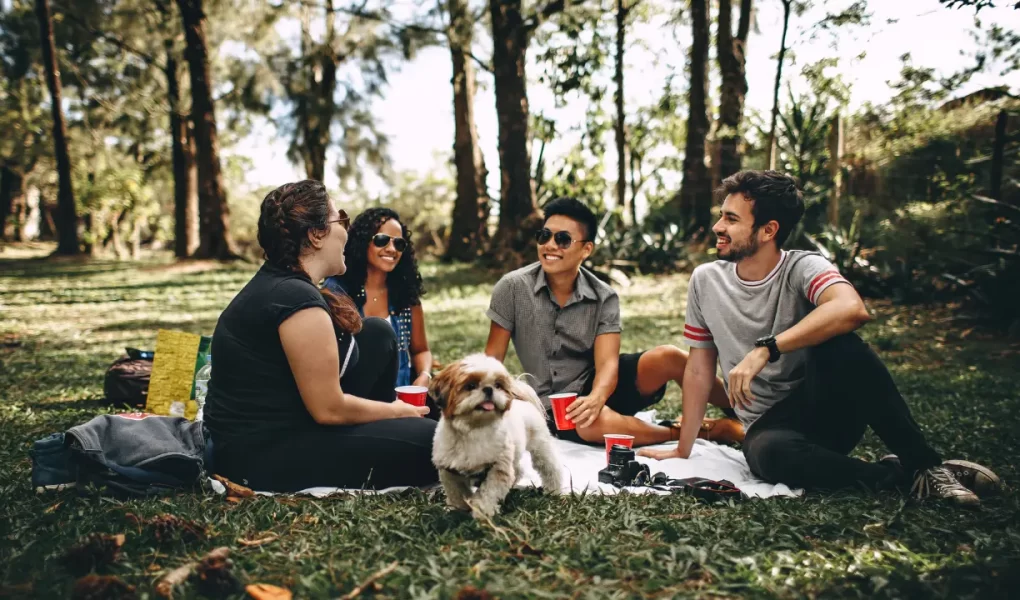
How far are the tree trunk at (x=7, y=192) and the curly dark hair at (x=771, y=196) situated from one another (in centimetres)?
3683

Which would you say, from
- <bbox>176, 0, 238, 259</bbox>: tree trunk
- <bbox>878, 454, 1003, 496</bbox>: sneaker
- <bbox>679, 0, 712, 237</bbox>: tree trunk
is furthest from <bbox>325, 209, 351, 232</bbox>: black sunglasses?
<bbox>176, 0, 238, 259</bbox>: tree trunk

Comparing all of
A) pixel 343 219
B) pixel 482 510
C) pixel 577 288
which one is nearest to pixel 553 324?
pixel 577 288

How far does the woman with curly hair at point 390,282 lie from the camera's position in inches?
182

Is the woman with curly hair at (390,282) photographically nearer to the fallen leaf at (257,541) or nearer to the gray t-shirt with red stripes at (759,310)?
the gray t-shirt with red stripes at (759,310)

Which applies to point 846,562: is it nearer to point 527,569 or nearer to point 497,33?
point 527,569

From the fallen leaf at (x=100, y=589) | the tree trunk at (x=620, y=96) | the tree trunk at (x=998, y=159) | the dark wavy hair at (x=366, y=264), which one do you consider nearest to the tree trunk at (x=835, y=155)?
the tree trunk at (x=998, y=159)

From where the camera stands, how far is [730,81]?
15.8m

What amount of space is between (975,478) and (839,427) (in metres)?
0.60

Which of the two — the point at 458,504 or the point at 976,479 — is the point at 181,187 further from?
the point at 976,479

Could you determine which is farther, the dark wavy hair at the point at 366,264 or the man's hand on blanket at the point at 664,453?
the dark wavy hair at the point at 366,264

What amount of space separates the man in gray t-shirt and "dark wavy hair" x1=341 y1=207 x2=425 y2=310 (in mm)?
1887

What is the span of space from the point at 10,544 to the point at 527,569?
6.42 ft

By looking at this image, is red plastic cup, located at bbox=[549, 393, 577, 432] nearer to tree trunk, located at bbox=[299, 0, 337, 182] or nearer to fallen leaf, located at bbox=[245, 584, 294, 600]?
fallen leaf, located at bbox=[245, 584, 294, 600]

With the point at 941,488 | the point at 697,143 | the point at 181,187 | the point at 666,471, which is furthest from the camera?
the point at 181,187
